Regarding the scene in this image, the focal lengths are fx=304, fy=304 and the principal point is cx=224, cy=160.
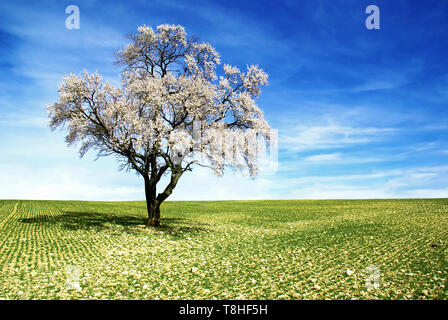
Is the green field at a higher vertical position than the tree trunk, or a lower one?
lower

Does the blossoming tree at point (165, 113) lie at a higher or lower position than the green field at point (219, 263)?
higher

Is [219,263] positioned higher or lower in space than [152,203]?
lower

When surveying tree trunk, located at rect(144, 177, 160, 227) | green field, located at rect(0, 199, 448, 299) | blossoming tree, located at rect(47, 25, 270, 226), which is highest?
blossoming tree, located at rect(47, 25, 270, 226)

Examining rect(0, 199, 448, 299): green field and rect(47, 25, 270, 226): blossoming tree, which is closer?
rect(0, 199, 448, 299): green field

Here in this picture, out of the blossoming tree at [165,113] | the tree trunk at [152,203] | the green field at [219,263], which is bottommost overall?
the green field at [219,263]

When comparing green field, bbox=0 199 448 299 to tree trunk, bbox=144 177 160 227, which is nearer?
green field, bbox=0 199 448 299

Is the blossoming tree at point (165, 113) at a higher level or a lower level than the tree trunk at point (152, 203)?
higher

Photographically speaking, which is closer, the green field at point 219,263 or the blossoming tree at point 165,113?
the green field at point 219,263

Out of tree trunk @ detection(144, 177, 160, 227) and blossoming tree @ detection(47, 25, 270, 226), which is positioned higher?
blossoming tree @ detection(47, 25, 270, 226)

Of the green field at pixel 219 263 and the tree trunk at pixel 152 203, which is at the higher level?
the tree trunk at pixel 152 203

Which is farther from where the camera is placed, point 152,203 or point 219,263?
point 152,203

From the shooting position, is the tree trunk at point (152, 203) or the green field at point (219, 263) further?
the tree trunk at point (152, 203)
